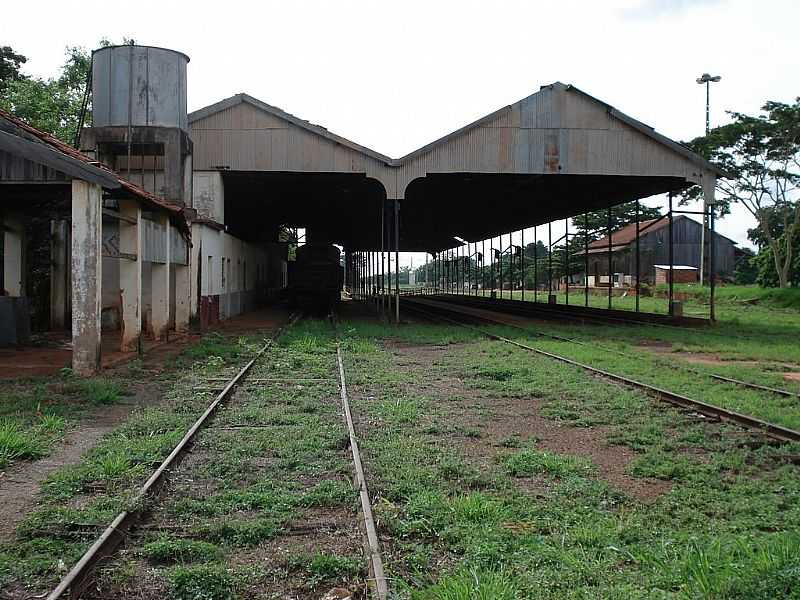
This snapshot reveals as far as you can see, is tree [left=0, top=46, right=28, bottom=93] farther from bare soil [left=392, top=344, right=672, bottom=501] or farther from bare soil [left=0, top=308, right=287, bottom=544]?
bare soil [left=392, top=344, right=672, bottom=501]

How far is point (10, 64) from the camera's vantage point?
4422 cm

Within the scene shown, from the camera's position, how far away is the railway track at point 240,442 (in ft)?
15.9

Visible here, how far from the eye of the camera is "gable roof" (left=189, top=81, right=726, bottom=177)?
1022 inches

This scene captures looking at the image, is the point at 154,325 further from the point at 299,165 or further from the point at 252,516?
the point at 252,516

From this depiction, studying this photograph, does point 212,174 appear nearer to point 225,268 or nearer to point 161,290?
point 225,268

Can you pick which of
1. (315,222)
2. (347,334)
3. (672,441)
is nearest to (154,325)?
(347,334)

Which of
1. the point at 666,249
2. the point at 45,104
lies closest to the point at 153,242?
the point at 45,104

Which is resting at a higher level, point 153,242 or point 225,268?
point 153,242

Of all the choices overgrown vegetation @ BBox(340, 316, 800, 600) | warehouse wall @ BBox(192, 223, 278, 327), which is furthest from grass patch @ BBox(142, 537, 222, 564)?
warehouse wall @ BBox(192, 223, 278, 327)

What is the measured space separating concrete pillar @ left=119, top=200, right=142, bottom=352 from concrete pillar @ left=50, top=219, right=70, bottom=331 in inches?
265

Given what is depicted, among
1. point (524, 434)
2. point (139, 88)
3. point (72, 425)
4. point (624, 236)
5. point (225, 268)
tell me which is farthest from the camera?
point (624, 236)

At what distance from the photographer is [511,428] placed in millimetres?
9617

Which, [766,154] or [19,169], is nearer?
[19,169]

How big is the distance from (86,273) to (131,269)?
335 centimetres
